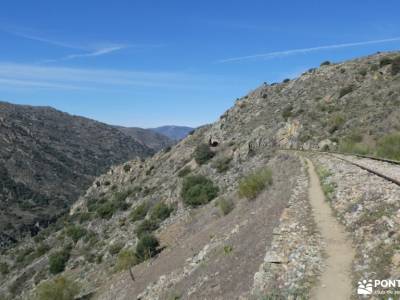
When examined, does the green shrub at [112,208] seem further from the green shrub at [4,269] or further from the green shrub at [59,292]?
the green shrub at [59,292]

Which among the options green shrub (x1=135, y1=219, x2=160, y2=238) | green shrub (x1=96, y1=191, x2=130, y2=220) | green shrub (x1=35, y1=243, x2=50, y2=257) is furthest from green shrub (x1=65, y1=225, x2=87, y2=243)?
green shrub (x1=135, y1=219, x2=160, y2=238)

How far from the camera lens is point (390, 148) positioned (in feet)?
112

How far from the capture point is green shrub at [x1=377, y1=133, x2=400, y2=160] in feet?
108

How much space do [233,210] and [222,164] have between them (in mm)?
24240

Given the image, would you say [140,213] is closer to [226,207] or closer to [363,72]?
[226,207]

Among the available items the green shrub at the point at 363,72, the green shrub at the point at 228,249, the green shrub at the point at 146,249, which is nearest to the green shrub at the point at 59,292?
the green shrub at the point at 146,249

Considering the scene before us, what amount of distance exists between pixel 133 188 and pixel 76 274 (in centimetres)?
2971

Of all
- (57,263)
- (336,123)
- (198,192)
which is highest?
(336,123)

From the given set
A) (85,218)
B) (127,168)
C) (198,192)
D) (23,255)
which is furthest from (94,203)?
(198,192)

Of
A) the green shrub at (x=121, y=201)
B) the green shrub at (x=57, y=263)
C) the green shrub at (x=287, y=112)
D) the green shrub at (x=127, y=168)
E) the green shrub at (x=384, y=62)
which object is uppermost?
the green shrub at (x=384, y=62)

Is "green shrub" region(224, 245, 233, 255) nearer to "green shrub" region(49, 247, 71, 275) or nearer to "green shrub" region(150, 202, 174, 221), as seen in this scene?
"green shrub" region(150, 202, 174, 221)

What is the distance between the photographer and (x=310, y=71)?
8312 centimetres

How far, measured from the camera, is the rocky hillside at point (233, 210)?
14258 mm

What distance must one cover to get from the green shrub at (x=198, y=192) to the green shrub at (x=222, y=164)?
4.61 metres
